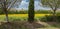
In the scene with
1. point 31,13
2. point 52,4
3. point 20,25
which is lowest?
point 20,25

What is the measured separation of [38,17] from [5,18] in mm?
2823

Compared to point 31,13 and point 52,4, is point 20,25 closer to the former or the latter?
point 31,13

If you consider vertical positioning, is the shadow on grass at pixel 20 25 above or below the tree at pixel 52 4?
below

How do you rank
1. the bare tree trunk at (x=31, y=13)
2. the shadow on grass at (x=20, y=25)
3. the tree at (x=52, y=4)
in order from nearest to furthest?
the shadow on grass at (x=20, y=25) < the tree at (x=52, y=4) < the bare tree trunk at (x=31, y=13)

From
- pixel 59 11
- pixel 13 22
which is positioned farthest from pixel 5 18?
pixel 59 11

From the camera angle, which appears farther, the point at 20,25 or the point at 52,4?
the point at 52,4

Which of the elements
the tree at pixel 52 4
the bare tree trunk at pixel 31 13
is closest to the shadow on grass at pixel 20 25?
the bare tree trunk at pixel 31 13

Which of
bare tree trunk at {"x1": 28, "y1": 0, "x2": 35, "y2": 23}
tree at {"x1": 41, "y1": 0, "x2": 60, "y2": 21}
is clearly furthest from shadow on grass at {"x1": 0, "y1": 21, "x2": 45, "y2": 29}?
tree at {"x1": 41, "y1": 0, "x2": 60, "y2": 21}

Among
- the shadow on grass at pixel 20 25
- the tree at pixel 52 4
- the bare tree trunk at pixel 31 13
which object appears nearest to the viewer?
the shadow on grass at pixel 20 25

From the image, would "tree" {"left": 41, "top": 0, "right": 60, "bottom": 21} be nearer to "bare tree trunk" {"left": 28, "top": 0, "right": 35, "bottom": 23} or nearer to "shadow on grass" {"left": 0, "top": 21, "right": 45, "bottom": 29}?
"bare tree trunk" {"left": 28, "top": 0, "right": 35, "bottom": 23}

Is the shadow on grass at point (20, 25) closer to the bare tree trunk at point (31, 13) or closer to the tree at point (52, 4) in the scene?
the bare tree trunk at point (31, 13)

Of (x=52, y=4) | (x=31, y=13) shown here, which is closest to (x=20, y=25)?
(x=31, y=13)

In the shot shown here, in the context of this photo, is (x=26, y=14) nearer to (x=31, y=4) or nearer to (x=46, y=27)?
(x=31, y=4)

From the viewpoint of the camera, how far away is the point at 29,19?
51.9 ft
